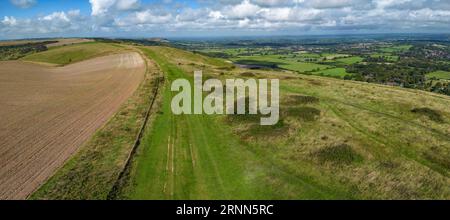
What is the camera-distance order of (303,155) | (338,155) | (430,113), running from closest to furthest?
1. (338,155)
2. (303,155)
3. (430,113)

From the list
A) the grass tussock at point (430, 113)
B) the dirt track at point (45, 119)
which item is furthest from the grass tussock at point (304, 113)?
the dirt track at point (45, 119)

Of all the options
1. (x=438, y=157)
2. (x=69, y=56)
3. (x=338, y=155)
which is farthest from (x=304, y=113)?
(x=69, y=56)

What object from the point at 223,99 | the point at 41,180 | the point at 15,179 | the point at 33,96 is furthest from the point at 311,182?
the point at 33,96

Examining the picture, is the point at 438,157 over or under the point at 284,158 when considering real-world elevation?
over

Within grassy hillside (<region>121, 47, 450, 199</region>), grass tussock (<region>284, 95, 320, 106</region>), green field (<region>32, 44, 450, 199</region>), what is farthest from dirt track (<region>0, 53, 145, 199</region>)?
grass tussock (<region>284, 95, 320, 106</region>)

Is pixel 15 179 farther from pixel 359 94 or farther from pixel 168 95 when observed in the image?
pixel 359 94

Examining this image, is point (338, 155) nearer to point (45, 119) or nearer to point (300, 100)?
point (300, 100)
